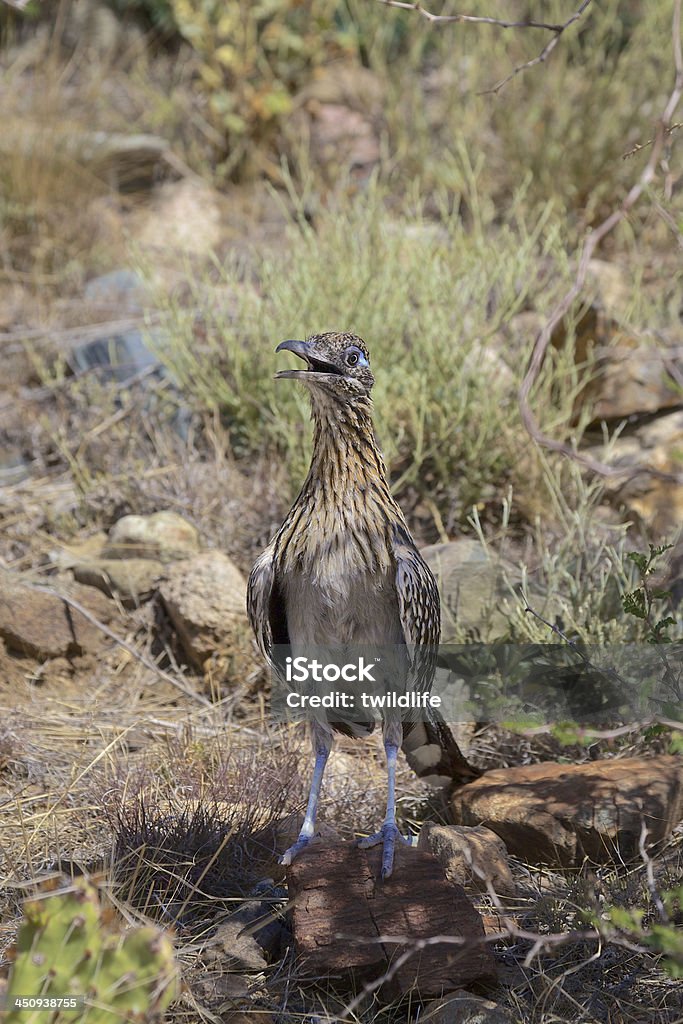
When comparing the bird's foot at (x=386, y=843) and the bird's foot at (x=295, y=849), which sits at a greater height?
the bird's foot at (x=386, y=843)

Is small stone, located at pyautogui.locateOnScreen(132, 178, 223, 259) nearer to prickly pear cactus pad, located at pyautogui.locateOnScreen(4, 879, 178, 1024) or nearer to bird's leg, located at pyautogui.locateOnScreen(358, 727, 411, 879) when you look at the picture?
bird's leg, located at pyautogui.locateOnScreen(358, 727, 411, 879)

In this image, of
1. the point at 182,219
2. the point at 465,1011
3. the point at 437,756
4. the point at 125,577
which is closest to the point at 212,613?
the point at 125,577

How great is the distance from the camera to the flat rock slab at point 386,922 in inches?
110

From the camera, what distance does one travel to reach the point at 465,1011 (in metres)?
2.65

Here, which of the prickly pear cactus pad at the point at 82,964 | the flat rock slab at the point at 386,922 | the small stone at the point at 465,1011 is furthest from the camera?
the flat rock slab at the point at 386,922

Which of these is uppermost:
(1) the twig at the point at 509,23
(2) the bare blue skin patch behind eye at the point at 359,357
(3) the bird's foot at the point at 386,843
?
(1) the twig at the point at 509,23

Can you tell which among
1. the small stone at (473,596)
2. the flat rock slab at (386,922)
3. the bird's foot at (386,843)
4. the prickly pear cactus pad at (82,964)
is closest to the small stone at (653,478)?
the small stone at (473,596)

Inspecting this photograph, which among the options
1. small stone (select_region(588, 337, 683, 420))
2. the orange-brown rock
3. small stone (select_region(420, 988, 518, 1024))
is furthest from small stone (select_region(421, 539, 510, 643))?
small stone (select_region(420, 988, 518, 1024))

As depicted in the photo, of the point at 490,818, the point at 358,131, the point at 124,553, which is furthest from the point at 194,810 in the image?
the point at 358,131

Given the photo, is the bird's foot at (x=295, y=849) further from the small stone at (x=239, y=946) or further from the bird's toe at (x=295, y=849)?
the small stone at (x=239, y=946)

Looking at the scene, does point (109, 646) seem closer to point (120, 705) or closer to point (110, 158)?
point (120, 705)

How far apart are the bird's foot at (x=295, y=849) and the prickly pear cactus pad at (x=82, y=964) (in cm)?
99

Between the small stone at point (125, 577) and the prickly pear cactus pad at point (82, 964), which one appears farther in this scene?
the small stone at point (125, 577)

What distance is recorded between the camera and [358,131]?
844 cm
